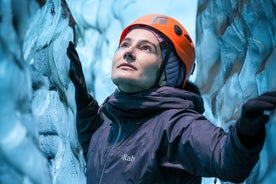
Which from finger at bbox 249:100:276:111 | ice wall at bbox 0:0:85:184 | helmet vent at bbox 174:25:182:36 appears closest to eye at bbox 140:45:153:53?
helmet vent at bbox 174:25:182:36

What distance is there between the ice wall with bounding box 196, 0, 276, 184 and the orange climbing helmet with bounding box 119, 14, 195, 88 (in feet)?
0.76

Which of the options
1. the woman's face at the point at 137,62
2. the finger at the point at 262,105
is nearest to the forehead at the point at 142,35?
the woman's face at the point at 137,62

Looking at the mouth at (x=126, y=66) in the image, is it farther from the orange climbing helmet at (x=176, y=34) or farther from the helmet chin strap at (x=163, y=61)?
the orange climbing helmet at (x=176, y=34)

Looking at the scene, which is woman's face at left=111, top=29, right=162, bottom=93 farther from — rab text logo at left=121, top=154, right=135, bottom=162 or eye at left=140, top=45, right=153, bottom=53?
rab text logo at left=121, top=154, right=135, bottom=162

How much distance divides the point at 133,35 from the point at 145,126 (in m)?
0.34

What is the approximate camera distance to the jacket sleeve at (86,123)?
73.8 inches

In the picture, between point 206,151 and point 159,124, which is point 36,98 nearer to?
point 159,124

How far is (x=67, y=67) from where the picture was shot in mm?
1980

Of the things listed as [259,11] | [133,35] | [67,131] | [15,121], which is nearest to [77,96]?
[67,131]

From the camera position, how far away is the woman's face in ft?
5.08

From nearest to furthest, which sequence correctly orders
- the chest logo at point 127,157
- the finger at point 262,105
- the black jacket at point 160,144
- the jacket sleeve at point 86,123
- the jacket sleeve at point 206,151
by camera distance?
the finger at point 262,105 → the jacket sleeve at point 206,151 → the black jacket at point 160,144 → the chest logo at point 127,157 → the jacket sleeve at point 86,123

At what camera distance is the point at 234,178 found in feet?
3.78

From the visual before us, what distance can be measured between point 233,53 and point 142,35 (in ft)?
2.47

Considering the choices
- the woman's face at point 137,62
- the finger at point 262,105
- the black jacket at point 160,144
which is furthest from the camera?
the woman's face at point 137,62
